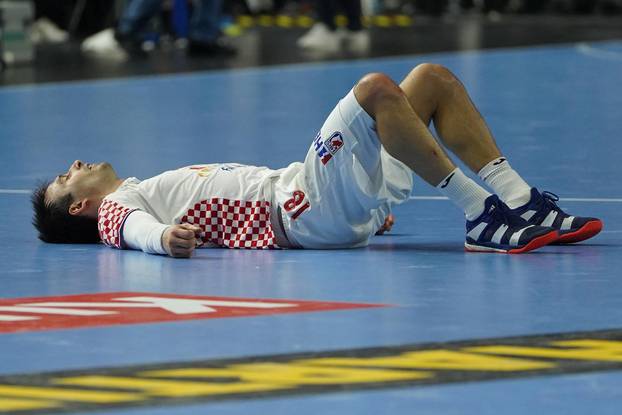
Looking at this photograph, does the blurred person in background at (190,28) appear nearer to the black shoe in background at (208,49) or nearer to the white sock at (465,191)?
the black shoe in background at (208,49)

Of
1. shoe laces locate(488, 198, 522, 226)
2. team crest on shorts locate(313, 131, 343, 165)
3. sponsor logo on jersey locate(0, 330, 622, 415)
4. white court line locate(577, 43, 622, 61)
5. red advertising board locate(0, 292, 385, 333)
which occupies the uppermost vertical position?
team crest on shorts locate(313, 131, 343, 165)

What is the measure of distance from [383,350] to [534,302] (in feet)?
2.26

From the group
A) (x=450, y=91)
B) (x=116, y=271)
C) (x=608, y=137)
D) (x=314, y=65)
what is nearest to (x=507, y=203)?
(x=450, y=91)

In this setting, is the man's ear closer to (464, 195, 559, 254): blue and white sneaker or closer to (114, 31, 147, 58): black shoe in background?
(464, 195, 559, 254): blue and white sneaker

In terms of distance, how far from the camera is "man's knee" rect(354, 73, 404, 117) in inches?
196

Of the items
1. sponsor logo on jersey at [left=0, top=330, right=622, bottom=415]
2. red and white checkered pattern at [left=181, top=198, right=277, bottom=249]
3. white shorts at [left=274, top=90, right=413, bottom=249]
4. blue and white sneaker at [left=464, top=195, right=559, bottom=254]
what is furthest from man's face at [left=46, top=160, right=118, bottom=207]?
sponsor logo on jersey at [left=0, top=330, right=622, bottom=415]

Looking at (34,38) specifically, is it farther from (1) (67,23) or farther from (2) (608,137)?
(2) (608,137)

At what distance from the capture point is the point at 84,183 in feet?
17.4

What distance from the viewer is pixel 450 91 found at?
519 centimetres

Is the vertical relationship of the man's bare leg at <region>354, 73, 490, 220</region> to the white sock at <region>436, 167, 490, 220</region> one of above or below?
above

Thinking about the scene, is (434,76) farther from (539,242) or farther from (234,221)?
(234,221)

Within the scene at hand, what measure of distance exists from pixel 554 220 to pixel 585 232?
0.34ft

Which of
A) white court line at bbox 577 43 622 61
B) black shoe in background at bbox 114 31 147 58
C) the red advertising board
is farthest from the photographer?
black shoe in background at bbox 114 31 147 58

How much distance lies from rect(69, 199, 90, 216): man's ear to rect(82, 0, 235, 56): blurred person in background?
29.4 feet
